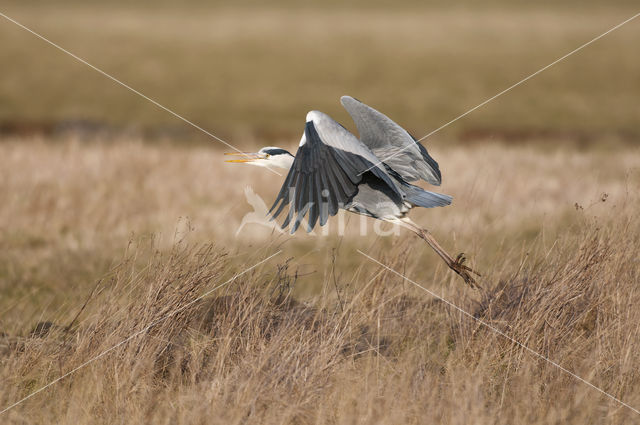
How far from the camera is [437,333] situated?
16.9ft

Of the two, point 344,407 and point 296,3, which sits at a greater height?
point 296,3

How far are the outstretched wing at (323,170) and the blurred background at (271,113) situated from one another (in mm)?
364

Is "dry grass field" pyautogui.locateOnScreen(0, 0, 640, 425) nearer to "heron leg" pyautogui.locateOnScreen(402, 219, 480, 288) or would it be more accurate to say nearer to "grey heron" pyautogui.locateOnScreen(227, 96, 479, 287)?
"heron leg" pyautogui.locateOnScreen(402, 219, 480, 288)

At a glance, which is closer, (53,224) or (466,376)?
(466,376)

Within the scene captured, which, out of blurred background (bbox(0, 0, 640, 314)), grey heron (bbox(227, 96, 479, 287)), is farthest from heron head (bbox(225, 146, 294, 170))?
blurred background (bbox(0, 0, 640, 314))

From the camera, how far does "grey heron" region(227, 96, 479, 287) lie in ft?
15.4

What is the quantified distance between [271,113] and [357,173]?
26.1 metres

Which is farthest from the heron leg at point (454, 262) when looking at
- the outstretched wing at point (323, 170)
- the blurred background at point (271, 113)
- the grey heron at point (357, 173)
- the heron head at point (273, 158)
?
the heron head at point (273, 158)

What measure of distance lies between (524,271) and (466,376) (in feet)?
4.10

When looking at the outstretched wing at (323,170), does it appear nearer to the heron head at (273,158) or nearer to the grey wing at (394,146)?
the grey wing at (394,146)

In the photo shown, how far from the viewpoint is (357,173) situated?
496cm

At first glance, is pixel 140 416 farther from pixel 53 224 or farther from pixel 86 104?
pixel 86 104

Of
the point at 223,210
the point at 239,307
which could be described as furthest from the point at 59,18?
the point at 239,307

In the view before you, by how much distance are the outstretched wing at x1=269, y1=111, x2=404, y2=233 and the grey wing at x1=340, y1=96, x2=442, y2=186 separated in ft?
3.37
